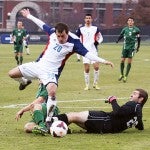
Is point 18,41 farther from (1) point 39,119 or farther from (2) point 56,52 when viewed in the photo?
(1) point 39,119

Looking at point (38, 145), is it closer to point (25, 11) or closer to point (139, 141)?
point (139, 141)

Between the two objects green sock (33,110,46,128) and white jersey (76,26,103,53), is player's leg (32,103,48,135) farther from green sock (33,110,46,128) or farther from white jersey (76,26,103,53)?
white jersey (76,26,103,53)

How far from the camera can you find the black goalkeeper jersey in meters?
10.3

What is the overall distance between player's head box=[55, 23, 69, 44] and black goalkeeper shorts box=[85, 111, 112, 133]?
1580 mm

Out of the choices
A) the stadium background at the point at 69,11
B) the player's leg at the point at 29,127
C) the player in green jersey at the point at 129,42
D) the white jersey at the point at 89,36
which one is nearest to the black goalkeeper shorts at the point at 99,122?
the player's leg at the point at 29,127

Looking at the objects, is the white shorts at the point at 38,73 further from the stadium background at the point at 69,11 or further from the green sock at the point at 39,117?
the stadium background at the point at 69,11

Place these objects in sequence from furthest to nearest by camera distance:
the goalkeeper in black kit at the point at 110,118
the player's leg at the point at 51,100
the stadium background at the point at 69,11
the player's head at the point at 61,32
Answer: the stadium background at the point at 69,11 → the player's head at the point at 61,32 → the player's leg at the point at 51,100 → the goalkeeper in black kit at the point at 110,118

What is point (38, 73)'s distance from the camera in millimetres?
11227

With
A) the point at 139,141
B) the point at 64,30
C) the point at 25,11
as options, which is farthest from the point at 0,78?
the point at 139,141

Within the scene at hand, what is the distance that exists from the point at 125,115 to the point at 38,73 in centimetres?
199

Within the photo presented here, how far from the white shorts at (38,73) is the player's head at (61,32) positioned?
0.65 meters

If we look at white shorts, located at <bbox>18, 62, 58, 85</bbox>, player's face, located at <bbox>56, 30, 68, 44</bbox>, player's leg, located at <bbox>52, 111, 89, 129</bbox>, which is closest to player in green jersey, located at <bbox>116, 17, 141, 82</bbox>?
white shorts, located at <bbox>18, 62, 58, 85</bbox>

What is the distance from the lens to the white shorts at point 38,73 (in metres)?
10.9

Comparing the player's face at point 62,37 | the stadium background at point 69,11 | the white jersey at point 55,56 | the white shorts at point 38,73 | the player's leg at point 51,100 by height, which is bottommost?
the stadium background at point 69,11
